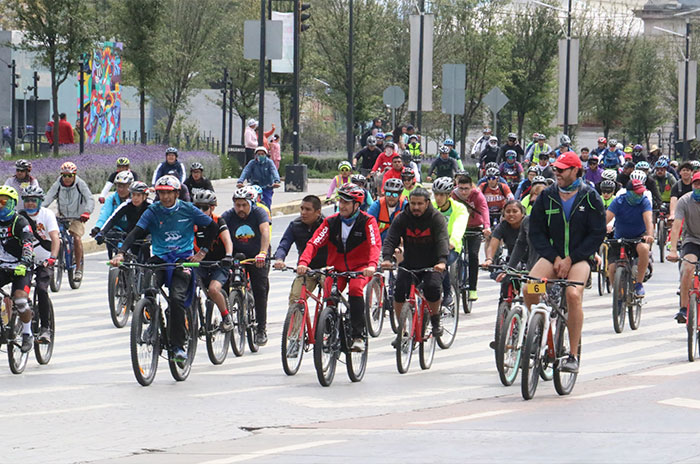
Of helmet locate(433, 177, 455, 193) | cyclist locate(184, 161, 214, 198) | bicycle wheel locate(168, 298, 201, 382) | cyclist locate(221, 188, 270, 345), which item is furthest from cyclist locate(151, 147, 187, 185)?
bicycle wheel locate(168, 298, 201, 382)

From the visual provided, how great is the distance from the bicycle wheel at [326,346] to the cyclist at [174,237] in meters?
1.30

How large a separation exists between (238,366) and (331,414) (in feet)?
11.4

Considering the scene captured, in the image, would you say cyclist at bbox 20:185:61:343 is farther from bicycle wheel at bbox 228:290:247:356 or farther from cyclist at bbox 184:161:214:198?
cyclist at bbox 184:161:214:198

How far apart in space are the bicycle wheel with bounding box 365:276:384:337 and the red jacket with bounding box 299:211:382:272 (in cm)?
312

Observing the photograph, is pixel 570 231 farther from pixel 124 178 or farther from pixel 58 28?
pixel 58 28

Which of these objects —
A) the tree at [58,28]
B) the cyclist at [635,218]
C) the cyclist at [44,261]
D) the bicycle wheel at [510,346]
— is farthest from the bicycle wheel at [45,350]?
the tree at [58,28]

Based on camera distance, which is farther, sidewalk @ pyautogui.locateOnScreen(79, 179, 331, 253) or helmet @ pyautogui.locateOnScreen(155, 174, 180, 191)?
sidewalk @ pyautogui.locateOnScreen(79, 179, 331, 253)

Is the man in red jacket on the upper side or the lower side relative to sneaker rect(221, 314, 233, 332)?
upper

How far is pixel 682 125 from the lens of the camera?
72.9m

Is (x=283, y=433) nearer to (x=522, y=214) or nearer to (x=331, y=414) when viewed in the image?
(x=331, y=414)

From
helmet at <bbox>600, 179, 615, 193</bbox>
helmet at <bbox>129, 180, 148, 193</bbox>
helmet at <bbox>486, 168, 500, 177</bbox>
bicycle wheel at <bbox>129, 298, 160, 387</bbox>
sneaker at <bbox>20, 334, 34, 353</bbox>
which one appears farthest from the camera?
helmet at <bbox>486, 168, 500, 177</bbox>

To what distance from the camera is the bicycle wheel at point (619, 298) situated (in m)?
18.4

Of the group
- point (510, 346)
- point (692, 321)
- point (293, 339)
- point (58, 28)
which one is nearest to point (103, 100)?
point (58, 28)

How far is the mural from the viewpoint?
5484cm
